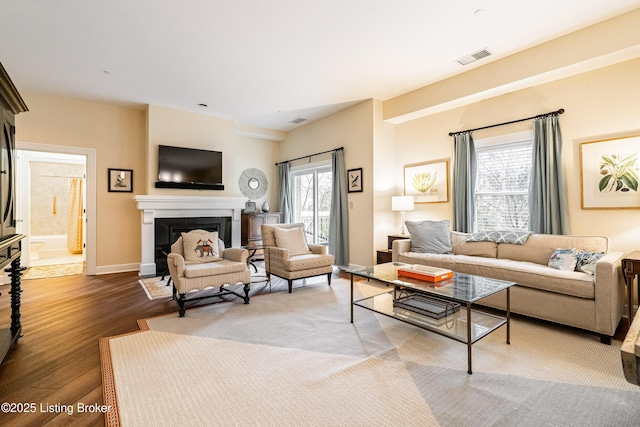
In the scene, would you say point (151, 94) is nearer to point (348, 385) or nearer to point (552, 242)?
point (348, 385)

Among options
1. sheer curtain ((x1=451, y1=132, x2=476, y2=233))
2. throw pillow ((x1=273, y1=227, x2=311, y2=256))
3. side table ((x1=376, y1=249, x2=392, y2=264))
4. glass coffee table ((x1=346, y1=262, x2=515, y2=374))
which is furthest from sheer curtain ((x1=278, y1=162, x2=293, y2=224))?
glass coffee table ((x1=346, y1=262, x2=515, y2=374))

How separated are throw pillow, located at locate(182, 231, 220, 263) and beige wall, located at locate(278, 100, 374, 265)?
244cm

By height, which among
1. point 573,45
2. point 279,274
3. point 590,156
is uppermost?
point 573,45

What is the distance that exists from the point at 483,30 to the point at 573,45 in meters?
0.99

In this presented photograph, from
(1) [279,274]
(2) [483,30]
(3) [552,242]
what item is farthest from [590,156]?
(1) [279,274]

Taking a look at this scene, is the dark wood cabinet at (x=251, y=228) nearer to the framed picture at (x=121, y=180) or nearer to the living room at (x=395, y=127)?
the living room at (x=395, y=127)

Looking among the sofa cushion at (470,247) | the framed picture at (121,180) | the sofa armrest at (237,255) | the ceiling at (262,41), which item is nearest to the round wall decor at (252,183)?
the framed picture at (121,180)

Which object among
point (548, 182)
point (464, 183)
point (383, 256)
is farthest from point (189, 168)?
point (548, 182)

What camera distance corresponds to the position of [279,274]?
170 inches

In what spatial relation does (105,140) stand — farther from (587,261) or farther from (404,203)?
(587,261)

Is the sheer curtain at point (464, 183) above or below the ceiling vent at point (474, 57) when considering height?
below

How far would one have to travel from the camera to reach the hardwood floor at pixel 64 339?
71.8 inches

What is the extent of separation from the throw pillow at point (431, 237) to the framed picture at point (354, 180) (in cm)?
137

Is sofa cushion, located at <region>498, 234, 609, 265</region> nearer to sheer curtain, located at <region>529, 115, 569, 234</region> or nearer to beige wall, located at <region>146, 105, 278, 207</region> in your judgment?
sheer curtain, located at <region>529, 115, 569, 234</region>
